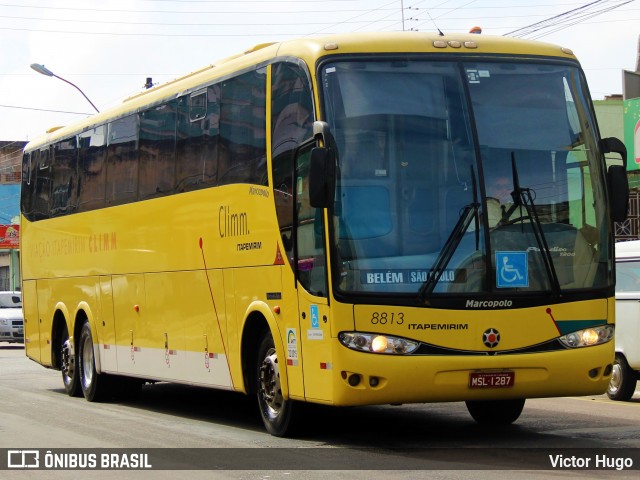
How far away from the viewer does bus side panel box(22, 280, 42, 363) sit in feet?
69.9

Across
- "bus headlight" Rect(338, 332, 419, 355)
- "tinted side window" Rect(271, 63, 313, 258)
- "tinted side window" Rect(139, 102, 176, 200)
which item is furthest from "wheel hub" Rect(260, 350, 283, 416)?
"tinted side window" Rect(139, 102, 176, 200)

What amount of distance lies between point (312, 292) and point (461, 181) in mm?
1668

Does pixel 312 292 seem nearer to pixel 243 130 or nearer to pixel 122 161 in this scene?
pixel 243 130

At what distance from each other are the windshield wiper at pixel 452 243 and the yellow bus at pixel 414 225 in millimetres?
13

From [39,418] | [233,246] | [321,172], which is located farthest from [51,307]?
[321,172]

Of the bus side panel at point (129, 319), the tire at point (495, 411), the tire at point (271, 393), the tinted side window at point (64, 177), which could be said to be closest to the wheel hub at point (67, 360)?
the tinted side window at point (64, 177)

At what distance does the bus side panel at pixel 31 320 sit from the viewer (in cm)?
2131

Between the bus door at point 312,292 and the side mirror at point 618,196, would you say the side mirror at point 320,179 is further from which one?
the side mirror at point 618,196

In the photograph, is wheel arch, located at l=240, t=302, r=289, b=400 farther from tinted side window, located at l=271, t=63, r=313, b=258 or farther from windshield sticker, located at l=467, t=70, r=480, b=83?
windshield sticker, located at l=467, t=70, r=480, b=83

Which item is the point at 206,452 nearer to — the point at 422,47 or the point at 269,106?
the point at 269,106

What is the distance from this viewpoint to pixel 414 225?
11.1m

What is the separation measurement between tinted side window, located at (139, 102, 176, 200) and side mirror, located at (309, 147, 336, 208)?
472 cm

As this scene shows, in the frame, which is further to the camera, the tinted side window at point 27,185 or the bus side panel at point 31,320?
the tinted side window at point 27,185

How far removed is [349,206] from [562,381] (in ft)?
8.18
